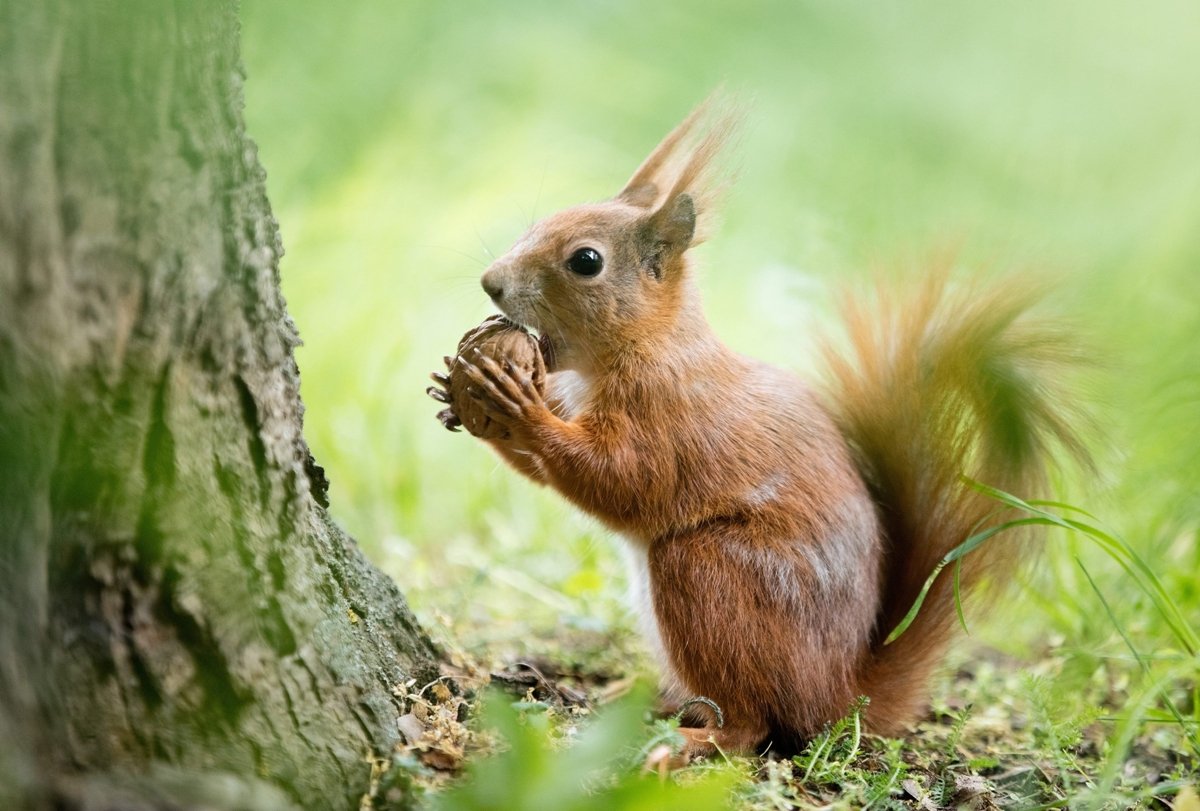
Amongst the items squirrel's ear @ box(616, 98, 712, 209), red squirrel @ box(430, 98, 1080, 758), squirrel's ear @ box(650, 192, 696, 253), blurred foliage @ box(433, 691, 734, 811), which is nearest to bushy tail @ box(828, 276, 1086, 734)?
red squirrel @ box(430, 98, 1080, 758)

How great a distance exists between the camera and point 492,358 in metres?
1.98

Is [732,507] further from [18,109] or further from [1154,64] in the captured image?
[1154,64]

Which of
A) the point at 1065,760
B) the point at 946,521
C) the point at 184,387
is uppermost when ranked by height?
the point at 184,387

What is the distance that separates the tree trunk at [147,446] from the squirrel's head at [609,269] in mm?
844

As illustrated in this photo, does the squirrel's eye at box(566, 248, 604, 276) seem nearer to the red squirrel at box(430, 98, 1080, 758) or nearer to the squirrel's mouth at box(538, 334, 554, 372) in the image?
the red squirrel at box(430, 98, 1080, 758)

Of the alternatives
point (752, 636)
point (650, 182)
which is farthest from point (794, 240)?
point (752, 636)

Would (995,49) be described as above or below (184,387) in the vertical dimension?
above

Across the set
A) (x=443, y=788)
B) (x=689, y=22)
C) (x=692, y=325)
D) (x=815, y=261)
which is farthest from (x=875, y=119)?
(x=443, y=788)

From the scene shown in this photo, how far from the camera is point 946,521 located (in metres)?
2.01

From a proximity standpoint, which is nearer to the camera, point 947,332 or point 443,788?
point 443,788

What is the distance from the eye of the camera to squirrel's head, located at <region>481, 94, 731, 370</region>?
7.00 feet

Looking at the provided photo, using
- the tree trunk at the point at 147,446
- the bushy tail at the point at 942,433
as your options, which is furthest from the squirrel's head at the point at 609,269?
the tree trunk at the point at 147,446

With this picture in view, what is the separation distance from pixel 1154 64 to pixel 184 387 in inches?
160

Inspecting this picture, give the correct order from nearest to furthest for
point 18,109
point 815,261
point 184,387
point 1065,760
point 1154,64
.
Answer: point 18,109 < point 184,387 < point 1065,760 < point 815,261 < point 1154,64
